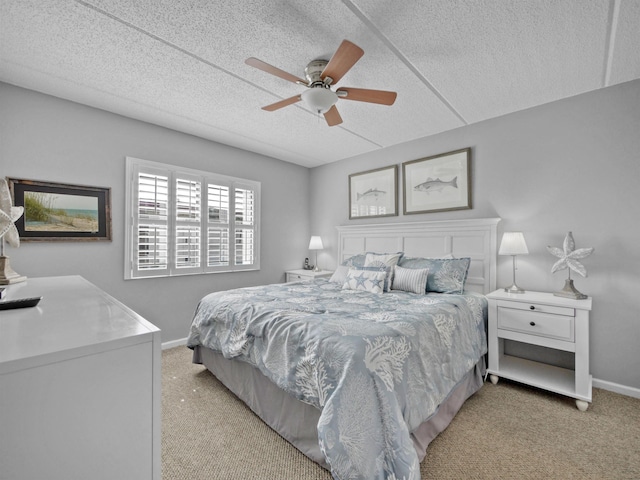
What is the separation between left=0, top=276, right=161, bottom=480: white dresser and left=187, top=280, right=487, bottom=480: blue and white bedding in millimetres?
882

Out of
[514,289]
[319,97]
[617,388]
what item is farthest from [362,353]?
[617,388]

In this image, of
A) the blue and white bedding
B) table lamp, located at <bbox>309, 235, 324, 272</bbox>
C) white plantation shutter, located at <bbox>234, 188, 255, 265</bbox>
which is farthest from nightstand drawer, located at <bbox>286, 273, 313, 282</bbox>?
the blue and white bedding

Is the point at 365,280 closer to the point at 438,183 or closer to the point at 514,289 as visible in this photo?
the point at 514,289

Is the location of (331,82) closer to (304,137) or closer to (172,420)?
(304,137)

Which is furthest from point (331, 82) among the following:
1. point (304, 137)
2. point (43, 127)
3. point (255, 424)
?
point (43, 127)

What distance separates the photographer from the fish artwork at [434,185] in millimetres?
3455

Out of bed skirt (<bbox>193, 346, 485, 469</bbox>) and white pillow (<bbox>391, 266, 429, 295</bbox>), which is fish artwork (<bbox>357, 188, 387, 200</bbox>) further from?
bed skirt (<bbox>193, 346, 485, 469</bbox>)

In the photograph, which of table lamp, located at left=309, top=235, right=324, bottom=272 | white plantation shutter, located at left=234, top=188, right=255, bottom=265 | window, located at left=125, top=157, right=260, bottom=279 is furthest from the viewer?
table lamp, located at left=309, top=235, right=324, bottom=272

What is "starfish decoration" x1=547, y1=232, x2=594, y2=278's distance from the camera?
2.46 metres

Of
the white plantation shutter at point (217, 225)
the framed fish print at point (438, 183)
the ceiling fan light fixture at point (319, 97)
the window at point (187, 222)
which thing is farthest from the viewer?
the white plantation shutter at point (217, 225)

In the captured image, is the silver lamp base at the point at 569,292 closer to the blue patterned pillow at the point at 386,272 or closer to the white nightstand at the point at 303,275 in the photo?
the blue patterned pillow at the point at 386,272

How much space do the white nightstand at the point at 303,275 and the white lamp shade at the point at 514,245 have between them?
2380mm

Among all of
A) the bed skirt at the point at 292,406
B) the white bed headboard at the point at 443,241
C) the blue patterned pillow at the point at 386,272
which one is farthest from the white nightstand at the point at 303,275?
the bed skirt at the point at 292,406

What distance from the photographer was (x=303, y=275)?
441cm
